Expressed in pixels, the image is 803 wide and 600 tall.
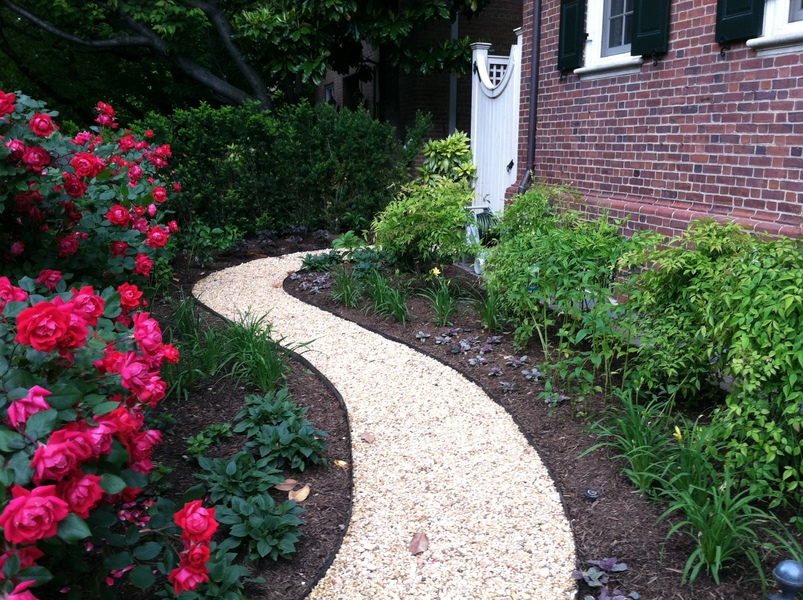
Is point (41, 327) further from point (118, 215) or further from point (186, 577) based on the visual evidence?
point (118, 215)

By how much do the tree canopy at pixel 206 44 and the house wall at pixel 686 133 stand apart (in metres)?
4.34

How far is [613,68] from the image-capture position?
20.2 feet

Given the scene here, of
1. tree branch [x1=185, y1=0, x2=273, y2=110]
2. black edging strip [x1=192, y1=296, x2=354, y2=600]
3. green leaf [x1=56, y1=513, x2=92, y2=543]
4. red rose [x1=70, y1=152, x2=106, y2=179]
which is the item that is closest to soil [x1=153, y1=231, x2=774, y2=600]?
black edging strip [x1=192, y1=296, x2=354, y2=600]

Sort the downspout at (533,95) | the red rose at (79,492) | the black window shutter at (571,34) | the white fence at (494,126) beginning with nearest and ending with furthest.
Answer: the red rose at (79,492) < the black window shutter at (571,34) < the downspout at (533,95) < the white fence at (494,126)

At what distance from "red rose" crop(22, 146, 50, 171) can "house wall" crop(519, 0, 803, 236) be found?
3959mm

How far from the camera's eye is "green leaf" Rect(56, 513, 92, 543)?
1514 mm

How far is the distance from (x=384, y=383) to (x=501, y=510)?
163cm

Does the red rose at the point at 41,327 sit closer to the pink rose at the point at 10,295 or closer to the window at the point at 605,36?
the pink rose at the point at 10,295

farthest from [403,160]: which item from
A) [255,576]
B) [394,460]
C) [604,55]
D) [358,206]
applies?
[255,576]

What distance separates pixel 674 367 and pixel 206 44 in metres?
14.3

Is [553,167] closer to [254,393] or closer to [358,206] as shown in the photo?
[358,206]

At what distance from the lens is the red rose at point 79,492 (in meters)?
1.59

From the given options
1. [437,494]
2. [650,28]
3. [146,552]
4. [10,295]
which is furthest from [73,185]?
[650,28]

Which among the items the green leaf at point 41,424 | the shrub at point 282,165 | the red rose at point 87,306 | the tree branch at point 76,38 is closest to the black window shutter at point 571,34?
the shrub at point 282,165
